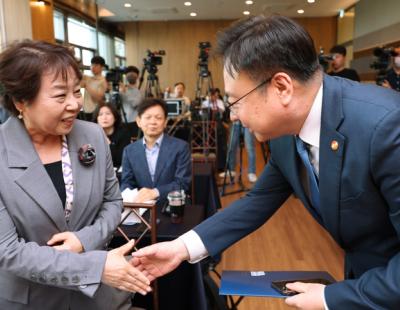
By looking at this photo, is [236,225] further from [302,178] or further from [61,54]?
[61,54]

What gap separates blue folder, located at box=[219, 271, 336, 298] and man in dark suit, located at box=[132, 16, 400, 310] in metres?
0.13

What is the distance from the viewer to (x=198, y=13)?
417 inches

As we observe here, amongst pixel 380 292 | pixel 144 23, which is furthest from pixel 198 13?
pixel 380 292

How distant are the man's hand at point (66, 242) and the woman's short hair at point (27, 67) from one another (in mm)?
428

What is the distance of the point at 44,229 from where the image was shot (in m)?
1.18

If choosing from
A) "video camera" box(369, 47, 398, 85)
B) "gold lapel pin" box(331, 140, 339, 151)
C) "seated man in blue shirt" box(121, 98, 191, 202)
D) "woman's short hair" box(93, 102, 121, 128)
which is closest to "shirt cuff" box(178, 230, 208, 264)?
"gold lapel pin" box(331, 140, 339, 151)

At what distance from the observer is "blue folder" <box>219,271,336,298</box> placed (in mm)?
1035

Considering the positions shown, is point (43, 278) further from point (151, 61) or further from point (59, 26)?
point (59, 26)

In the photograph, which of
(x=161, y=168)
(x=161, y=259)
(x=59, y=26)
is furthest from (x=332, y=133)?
(x=59, y=26)

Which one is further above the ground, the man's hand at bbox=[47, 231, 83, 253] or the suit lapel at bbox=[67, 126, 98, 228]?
the suit lapel at bbox=[67, 126, 98, 228]

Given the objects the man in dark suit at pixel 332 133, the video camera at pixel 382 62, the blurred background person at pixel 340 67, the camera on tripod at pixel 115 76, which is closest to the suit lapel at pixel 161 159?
the man in dark suit at pixel 332 133

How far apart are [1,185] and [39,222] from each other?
15 cm

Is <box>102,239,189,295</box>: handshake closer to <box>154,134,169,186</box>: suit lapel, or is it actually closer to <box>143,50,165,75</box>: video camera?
<box>154,134,169,186</box>: suit lapel

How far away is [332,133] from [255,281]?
1.73 ft
